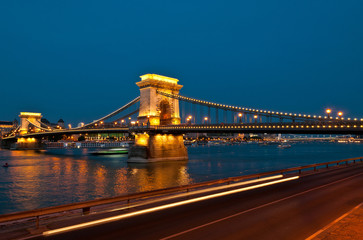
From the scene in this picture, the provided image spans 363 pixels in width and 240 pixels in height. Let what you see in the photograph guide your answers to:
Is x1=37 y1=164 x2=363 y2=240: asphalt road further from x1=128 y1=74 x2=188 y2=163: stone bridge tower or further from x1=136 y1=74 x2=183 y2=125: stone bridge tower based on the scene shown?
x1=136 y1=74 x2=183 y2=125: stone bridge tower

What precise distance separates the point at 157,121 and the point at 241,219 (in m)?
55.7

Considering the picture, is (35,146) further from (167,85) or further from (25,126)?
(167,85)

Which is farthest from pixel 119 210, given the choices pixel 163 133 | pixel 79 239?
pixel 163 133

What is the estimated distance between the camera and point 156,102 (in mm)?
67750

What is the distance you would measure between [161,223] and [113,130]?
63.2 metres

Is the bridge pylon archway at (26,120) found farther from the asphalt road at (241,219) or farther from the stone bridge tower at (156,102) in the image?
the asphalt road at (241,219)

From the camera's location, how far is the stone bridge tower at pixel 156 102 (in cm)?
6675

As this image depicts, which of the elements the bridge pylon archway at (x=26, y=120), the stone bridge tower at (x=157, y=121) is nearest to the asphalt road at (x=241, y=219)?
the stone bridge tower at (x=157, y=121)

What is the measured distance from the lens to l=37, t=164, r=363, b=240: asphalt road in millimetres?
9492

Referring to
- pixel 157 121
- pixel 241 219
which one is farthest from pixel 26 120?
pixel 241 219

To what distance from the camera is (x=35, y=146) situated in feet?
432

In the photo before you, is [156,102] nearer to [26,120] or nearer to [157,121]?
[157,121]

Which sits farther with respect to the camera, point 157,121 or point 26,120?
point 26,120

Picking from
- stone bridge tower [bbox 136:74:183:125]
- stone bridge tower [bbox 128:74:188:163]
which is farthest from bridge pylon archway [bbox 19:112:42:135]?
stone bridge tower [bbox 128:74:188:163]
